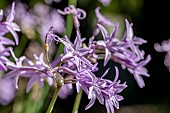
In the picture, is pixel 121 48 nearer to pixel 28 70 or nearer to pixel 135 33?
pixel 28 70

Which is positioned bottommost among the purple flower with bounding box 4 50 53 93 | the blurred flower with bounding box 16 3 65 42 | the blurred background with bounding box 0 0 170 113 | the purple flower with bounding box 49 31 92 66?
the blurred background with bounding box 0 0 170 113

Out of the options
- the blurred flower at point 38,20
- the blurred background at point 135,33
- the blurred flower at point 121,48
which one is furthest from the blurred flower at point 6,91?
the blurred flower at point 121,48

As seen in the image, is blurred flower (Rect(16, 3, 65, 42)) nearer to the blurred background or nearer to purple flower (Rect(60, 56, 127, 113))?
the blurred background

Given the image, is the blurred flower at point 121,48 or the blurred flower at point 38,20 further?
the blurred flower at point 38,20

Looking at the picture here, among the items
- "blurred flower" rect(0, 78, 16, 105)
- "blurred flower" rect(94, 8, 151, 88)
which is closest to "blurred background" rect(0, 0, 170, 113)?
"blurred flower" rect(0, 78, 16, 105)

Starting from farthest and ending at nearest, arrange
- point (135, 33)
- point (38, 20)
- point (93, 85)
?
point (135, 33) → point (38, 20) → point (93, 85)

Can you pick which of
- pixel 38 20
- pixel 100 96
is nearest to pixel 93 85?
pixel 100 96

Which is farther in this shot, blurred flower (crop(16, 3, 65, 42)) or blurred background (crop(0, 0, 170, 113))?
blurred background (crop(0, 0, 170, 113))

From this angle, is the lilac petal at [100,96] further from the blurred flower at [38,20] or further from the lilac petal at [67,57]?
the blurred flower at [38,20]

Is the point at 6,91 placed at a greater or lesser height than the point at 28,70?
lesser

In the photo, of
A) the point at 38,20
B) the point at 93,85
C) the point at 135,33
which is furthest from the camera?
the point at 135,33

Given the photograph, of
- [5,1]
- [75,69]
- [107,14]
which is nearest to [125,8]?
[107,14]
